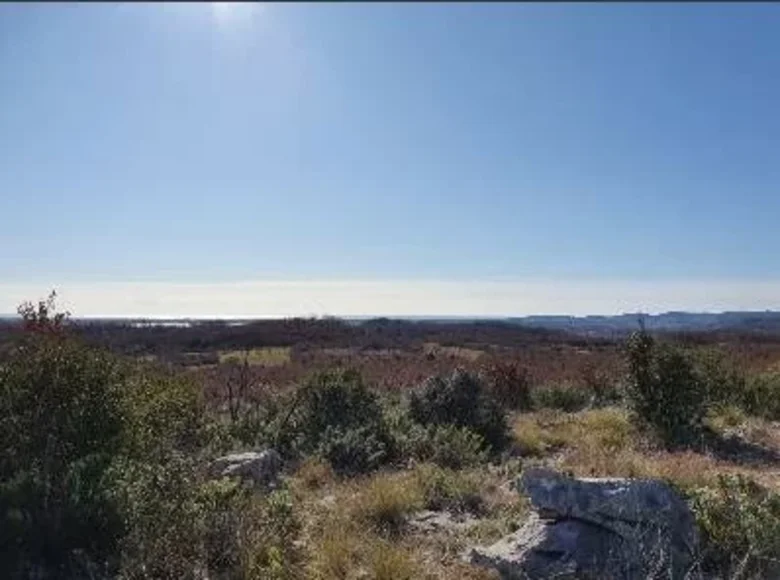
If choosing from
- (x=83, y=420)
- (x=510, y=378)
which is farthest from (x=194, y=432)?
(x=510, y=378)

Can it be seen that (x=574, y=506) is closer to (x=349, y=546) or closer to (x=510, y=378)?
(x=349, y=546)

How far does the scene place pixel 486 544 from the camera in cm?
827

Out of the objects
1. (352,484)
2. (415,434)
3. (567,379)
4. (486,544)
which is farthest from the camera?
(567,379)

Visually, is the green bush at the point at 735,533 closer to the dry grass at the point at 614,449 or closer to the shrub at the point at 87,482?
the dry grass at the point at 614,449

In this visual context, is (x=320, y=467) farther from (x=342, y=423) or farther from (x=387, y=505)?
(x=342, y=423)

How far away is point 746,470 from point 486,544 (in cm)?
551

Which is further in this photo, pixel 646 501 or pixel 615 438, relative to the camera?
pixel 615 438

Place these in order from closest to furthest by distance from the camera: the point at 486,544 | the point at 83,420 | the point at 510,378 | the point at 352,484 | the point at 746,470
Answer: the point at 486,544, the point at 83,420, the point at 352,484, the point at 746,470, the point at 510,378

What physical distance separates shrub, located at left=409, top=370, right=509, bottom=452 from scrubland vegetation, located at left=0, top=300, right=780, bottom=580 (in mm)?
36

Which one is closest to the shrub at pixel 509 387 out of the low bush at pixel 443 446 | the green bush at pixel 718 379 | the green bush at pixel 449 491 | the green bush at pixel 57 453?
the green bush at pixel 718 379

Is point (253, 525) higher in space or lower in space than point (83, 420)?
lower

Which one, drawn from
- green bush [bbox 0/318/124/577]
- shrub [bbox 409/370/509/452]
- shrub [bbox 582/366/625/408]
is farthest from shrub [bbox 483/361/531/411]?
green bush [bbox 0/318/124/577]

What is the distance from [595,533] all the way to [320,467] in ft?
14.9

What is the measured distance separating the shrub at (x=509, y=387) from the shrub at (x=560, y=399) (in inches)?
9.4
